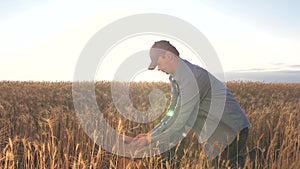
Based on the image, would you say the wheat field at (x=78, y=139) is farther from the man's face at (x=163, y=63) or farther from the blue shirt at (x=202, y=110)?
the man's face at (x=163, y=63)

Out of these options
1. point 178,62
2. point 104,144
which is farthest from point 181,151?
point 178,62

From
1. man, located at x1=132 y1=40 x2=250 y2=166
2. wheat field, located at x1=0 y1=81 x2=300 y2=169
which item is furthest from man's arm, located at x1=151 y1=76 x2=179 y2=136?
wheat field, located at x1=0 y1=81 x2=300 y2=169

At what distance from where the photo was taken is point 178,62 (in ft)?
12.2

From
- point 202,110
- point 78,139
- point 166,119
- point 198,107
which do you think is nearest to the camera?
point 198,107

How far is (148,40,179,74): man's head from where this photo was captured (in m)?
3.69

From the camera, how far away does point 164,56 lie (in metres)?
3.69

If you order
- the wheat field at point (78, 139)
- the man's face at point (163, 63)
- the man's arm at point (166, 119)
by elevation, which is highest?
the man's face at point (163, 63)

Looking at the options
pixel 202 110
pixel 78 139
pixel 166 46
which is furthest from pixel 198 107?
pixel 78 139

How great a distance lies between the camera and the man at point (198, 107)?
356 cm

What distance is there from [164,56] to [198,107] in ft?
2.03

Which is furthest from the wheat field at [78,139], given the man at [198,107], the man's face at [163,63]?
the man's face at [163,63]

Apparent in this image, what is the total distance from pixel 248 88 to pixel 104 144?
10841mm

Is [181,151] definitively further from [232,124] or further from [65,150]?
[65,150]

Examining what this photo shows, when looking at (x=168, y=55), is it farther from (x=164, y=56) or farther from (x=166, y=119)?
(x=166, y=119)
